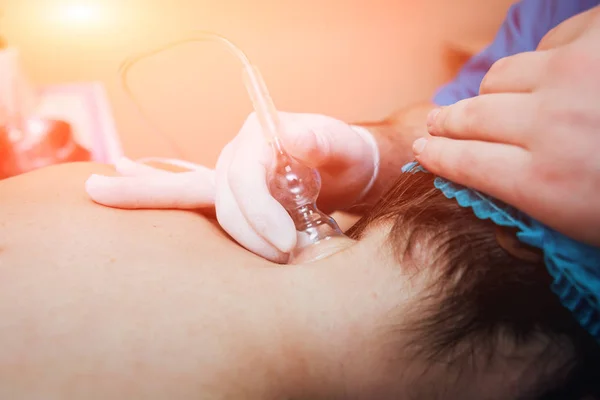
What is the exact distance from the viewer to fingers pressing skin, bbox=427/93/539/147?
440 millimetres

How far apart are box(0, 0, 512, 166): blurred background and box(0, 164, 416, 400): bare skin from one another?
0.49 m

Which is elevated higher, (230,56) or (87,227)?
Result: (230,56)

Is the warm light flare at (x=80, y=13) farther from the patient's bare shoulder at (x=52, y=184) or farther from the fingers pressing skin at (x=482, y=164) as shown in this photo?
the fingers pressing skin at (x=482, y=164)

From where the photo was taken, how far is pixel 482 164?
1.50ft

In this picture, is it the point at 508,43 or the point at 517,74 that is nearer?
the point at 517,74

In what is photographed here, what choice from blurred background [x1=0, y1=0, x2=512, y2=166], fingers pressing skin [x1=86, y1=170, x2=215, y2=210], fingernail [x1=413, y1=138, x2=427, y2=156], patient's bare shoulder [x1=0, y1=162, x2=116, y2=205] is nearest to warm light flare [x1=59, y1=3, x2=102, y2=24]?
blurred background [x1=0, y1=0, x2=512, y2=166]

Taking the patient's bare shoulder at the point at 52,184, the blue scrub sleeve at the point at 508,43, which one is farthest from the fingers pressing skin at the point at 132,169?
the blue scrub sleeve at the point at 508,43

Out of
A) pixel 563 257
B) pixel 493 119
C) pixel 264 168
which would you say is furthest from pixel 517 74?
pixel 264 168

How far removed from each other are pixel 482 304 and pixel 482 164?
14 cm

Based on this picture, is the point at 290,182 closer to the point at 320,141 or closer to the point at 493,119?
the point at 320,141

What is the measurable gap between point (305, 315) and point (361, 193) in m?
0.38

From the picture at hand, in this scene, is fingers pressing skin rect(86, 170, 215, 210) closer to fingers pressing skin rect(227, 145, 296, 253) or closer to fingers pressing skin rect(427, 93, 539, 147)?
fingers pressing skin rect(227, 145, 296, 253)

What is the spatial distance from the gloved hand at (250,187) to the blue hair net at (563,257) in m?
0.21

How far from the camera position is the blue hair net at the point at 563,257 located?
422 millimetres
